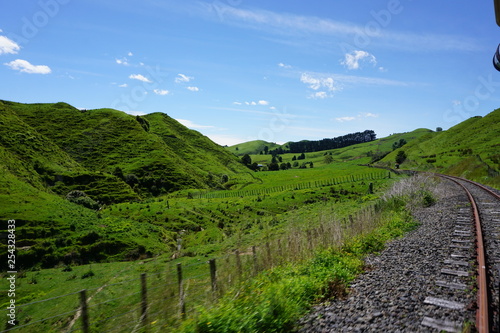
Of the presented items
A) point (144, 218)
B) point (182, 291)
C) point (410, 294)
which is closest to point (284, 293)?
point (182, 291)

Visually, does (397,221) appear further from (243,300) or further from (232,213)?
(232,213)

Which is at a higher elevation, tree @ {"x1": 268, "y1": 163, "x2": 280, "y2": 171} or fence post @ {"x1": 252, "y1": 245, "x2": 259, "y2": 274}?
tree @ {"x1": 268, "y1": 163, "x2": 280, "y2": 171}

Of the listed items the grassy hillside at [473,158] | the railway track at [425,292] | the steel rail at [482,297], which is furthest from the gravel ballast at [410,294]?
the grassy hillside at [473,158]

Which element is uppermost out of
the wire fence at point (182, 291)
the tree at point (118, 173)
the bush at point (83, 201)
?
the tree at point (118, 173)

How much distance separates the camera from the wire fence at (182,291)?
645cm

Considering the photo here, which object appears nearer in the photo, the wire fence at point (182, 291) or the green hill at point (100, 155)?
the wire fence at point (182, 291)

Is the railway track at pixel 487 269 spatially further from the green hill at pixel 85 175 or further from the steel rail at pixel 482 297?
the green hill at pixel 85 175

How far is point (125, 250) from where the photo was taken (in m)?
32.2

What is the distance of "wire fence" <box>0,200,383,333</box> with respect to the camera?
254 inches

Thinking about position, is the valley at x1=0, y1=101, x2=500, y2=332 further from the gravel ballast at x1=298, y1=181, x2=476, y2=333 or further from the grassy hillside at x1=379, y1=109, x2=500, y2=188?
the gravel ballast at x1=298, y1=181, x2=476, y2=333

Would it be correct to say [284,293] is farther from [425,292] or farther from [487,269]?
[487,269]

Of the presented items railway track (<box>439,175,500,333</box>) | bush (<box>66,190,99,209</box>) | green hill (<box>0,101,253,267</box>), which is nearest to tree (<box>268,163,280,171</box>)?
green hill (<box>0,101,253,267</box>)

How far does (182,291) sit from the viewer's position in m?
7.10

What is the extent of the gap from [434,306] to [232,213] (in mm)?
43935
